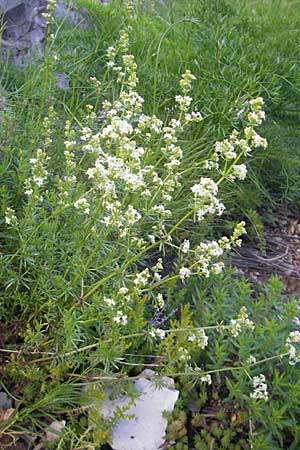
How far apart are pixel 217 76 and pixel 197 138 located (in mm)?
351

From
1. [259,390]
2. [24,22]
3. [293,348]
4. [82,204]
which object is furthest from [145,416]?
[24,22]

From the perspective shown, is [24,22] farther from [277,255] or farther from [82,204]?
[82,204]

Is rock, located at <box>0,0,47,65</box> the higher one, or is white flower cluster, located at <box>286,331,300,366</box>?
white flower cluster, located at <box>286,331,300,366</box>

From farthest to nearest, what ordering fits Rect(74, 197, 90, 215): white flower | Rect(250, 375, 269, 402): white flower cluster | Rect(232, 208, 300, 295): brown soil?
Rect(232, 208, 300, 295): brown soil, Rect(250, 375, 269, 402): white flower cluster, Rect(74, 197, 90, 215): white flower

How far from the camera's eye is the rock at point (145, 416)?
6.37 feet

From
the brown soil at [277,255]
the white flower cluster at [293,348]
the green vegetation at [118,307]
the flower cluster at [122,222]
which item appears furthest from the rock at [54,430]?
the brown soil at [277,255]

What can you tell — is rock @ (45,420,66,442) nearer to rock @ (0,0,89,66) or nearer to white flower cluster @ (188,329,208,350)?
white flower cluster @ (188,329,208,350)

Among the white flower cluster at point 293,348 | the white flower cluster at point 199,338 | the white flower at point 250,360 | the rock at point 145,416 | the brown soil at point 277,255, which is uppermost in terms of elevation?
the white flower cluster at point 293,348

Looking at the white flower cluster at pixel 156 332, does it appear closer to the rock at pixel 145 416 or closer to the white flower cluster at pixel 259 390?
the rock at pixel 145 416

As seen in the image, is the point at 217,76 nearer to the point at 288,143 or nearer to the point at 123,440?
the point at 288,143

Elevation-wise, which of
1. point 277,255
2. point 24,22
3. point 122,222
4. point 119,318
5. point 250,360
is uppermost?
point 122,222

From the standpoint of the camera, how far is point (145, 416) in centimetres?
202

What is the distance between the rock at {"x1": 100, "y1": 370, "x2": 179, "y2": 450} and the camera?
1.94 metres

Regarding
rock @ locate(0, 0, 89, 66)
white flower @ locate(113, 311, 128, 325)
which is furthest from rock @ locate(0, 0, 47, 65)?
white flower @ locate(113, 311, 128, 325)
